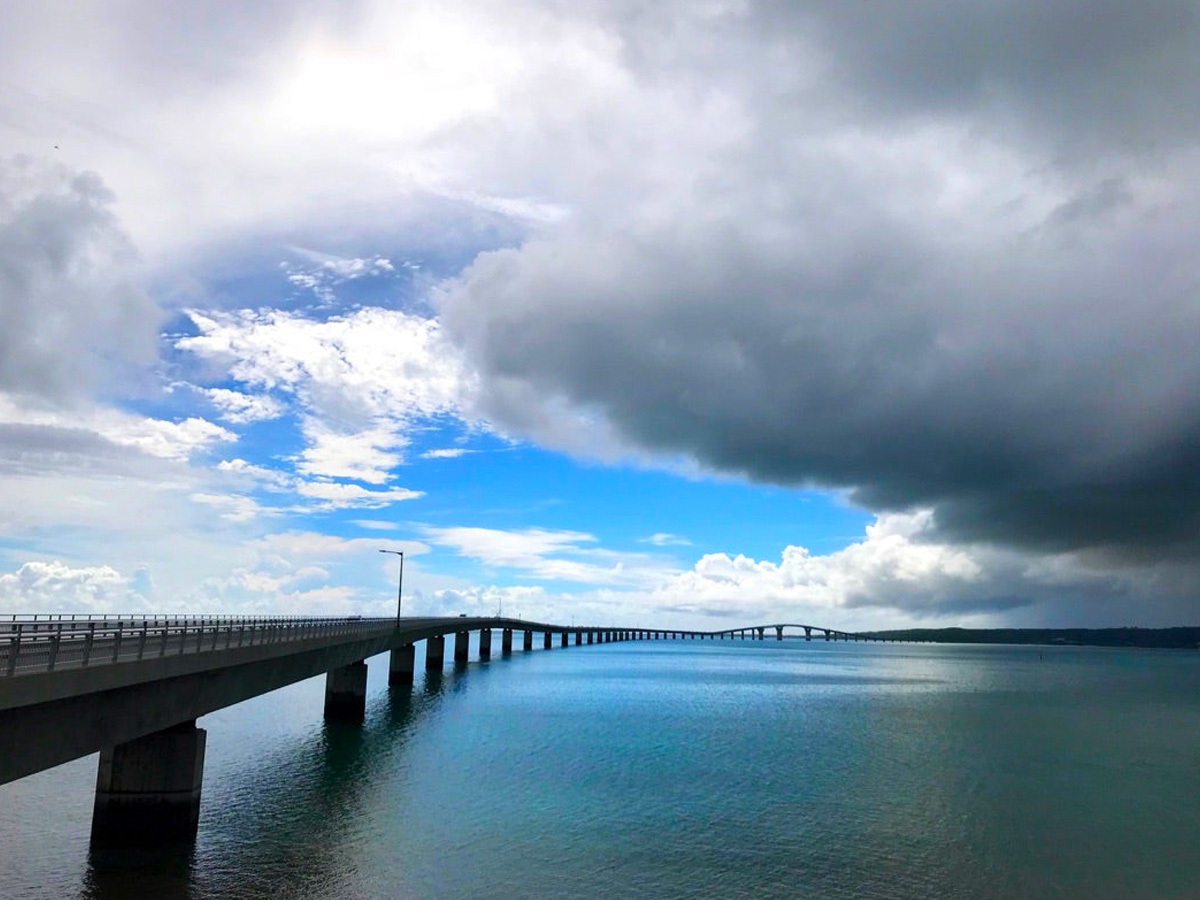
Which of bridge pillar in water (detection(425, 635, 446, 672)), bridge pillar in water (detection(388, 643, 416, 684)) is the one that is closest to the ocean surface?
bridge pillar in water (detection(388, 643, 416, 684))

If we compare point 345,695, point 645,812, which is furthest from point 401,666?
point 645,812

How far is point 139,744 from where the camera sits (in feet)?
112

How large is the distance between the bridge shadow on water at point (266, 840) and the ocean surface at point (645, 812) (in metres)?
0.14

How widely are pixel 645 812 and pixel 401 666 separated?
82.6 metres

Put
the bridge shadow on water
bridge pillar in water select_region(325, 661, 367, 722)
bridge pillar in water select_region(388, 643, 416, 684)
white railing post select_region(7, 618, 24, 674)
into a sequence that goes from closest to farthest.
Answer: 1. white railing post select_region(7, 618, 24, 674)
2. the bridge shadow on water
3. bridge pillar in water select_region(325, 661, 367, 722)
4. bridge pillar in water select_region(388, 643, 416, 684)

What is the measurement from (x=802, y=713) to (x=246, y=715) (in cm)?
5730

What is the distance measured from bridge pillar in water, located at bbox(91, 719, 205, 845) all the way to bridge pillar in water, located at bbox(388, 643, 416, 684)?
82.6 meters

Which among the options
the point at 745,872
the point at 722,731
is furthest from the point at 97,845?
the point at 722,731

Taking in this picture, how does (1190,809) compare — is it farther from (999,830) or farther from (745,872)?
(745,872)

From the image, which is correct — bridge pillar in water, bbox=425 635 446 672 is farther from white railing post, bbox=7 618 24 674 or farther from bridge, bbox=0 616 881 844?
white railing post, bbox=7 618 24 674

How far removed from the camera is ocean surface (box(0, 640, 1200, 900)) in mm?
29750

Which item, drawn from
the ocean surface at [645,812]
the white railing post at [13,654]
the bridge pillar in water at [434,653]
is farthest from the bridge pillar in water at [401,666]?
the white railing post at [13,654]

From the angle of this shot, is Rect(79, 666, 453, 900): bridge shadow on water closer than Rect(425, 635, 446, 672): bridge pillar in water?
Yes

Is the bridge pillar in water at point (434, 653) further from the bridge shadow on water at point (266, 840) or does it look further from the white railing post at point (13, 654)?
the white railing post at point (13, 654)
